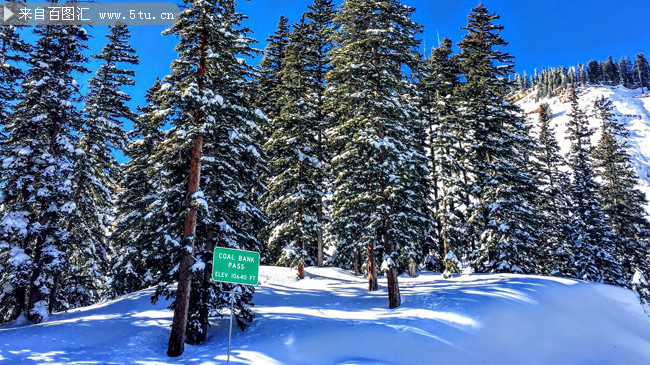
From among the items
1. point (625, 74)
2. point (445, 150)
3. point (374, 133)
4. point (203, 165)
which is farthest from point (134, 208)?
point (625, 74)

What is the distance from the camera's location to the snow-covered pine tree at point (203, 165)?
12828 mm

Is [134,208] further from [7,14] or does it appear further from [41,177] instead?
[7,14]

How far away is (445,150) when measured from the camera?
82.2ft

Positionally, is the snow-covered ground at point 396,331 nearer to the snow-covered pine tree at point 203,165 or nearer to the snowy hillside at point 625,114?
the snow-covered pine tree at point 203,165

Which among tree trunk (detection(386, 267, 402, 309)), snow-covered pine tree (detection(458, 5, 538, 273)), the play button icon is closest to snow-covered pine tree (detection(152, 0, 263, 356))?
tree trunk (detection(386, 267, 402, 309))

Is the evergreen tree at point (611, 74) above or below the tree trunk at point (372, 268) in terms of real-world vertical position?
above

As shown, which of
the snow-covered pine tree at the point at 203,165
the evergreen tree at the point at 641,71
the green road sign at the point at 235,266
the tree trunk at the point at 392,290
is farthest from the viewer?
the evergreen tree at the point at 641,71

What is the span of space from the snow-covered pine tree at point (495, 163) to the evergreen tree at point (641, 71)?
188152mm

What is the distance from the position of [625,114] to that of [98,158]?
149615 mm

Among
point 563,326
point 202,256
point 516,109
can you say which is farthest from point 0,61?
point 516,109

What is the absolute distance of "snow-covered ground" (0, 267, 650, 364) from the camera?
37.9ft

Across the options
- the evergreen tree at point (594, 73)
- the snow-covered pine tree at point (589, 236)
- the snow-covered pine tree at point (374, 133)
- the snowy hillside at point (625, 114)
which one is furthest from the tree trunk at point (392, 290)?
the evergreen tree at point (594, 73)

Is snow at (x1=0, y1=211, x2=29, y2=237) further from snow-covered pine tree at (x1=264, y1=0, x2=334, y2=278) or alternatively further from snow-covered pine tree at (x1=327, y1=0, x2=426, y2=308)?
snow-covered pine tree at (x1=327, y1=0, x2=426, y2=308)

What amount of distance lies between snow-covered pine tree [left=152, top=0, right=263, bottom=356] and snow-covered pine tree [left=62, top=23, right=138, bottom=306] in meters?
8.71
